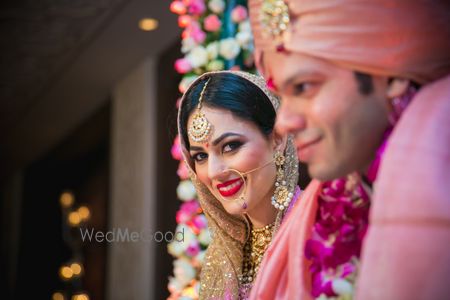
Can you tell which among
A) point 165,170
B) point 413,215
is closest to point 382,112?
point 413,215

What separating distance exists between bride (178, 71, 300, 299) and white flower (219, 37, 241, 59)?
57 cm

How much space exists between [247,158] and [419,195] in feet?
3.41

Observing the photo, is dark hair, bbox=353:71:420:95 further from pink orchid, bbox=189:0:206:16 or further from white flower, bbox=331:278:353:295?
pink orchid, bbox=189:0:206:16

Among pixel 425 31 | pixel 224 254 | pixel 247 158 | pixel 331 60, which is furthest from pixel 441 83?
pixel 224 254

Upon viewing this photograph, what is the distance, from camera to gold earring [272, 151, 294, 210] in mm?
2131

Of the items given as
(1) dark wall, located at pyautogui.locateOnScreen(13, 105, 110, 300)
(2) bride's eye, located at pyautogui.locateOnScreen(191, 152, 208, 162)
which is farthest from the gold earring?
(1) dark wall, located at pyautogui.locateOnScreen(13, 105, 110, 300)

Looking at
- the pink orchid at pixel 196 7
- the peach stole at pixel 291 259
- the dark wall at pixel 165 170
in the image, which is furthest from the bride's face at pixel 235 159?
the dark wall at pixel 165 170

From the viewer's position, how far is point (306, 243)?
1.41 m

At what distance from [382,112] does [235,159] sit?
905 mm

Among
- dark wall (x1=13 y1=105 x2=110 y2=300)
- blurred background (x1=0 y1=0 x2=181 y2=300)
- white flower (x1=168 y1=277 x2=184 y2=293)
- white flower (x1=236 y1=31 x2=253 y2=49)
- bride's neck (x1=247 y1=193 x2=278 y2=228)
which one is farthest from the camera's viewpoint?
dark wall (x1=13 y1=105 x2=110 y2=300)

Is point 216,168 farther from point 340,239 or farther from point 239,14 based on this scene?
point 239,14

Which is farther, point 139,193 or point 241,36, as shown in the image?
point 139,193

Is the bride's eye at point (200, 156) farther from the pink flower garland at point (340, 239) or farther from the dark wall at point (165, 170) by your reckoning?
the dark wall at point (165, 170)

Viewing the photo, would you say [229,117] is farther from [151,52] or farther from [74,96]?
[74,96]
